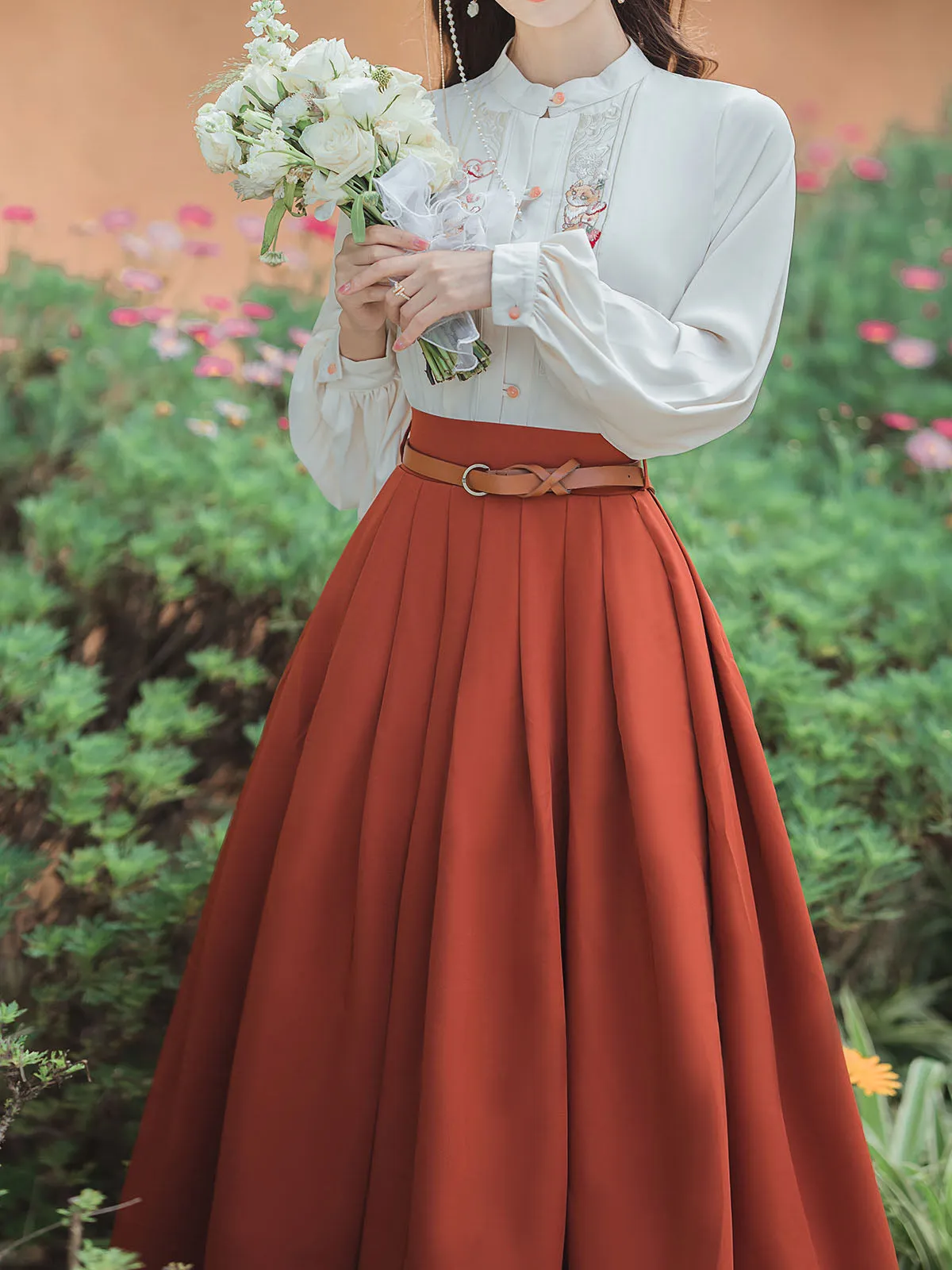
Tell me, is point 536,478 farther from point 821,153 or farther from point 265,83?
point 821,153

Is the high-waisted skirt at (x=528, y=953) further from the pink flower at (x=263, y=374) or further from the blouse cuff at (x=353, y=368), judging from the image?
the pink flower at (x=263, y=374)

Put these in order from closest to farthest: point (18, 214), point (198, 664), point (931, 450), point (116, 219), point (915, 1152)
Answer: point (915, 1152) < point (198, 664) < point (18, 214) < point (116, 219) < point (931, 450)

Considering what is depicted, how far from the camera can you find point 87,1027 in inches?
67.0

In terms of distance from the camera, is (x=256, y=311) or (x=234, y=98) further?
(x=256, y=311)

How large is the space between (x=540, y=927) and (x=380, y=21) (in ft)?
6.93

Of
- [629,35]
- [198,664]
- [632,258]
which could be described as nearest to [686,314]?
[632,258]

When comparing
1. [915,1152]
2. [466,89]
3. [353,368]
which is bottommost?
[915,1152]

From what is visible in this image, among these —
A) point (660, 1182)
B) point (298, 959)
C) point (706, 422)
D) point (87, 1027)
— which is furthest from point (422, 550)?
point (87, 1027)

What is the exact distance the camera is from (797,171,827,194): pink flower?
324 cm

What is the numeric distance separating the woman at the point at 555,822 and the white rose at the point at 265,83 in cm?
16

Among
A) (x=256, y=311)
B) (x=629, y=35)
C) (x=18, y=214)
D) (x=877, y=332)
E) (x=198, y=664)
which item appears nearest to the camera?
(x=629, y=35)

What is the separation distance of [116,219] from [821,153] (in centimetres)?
195

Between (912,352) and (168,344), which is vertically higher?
(912,352)

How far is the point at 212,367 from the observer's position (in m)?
2.46
